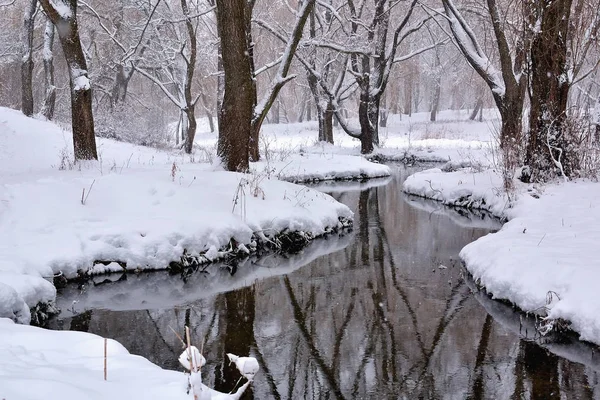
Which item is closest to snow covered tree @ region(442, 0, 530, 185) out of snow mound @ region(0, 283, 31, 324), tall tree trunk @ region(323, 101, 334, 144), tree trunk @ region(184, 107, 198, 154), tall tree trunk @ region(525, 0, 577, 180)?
tall tree trunk @ region(525, 0, 577, 180)

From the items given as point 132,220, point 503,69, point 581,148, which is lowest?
point 132,220

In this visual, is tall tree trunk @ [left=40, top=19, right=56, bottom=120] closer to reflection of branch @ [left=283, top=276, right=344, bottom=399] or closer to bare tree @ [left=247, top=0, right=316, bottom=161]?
bare tree @ [left=247, top=0, right=316, bottom=161]

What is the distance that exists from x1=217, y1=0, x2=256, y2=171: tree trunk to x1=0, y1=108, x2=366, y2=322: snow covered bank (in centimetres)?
62

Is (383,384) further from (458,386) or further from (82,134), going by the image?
(82,134)

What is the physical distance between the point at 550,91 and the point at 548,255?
17.5 ft

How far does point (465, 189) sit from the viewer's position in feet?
43.7

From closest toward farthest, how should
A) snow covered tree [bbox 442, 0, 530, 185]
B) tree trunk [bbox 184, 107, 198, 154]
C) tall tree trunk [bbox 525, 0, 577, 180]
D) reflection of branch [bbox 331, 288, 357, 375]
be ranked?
reflection of branch [bbox 331, 288, 357, 375], tall tree trunk [bbox 525, 0, 577, 180], snow covered tree [bbox 442, 0, 530, 185], tree trunk [bbox 184, 107, 198, 154]

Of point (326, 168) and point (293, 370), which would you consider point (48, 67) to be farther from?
point (293, 370)

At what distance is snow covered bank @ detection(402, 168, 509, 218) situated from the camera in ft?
39.2

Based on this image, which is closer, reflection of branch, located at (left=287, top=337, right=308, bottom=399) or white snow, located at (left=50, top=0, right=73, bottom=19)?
reflection of branch, located at (left=287, top=337, right=308, bottom=399)

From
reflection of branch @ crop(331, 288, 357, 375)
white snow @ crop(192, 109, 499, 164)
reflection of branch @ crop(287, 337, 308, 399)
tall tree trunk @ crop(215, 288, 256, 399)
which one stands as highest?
white snow @ crop(192, 109, 499, 164)

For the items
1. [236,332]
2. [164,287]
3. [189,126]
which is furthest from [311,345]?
[189,126]

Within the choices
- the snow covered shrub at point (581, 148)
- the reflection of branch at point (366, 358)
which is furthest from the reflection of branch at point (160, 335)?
the snow covered shrub at point (581, 148)

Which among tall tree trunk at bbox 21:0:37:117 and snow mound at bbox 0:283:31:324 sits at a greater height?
tall tree trunk at bbox 21:0:37:117
